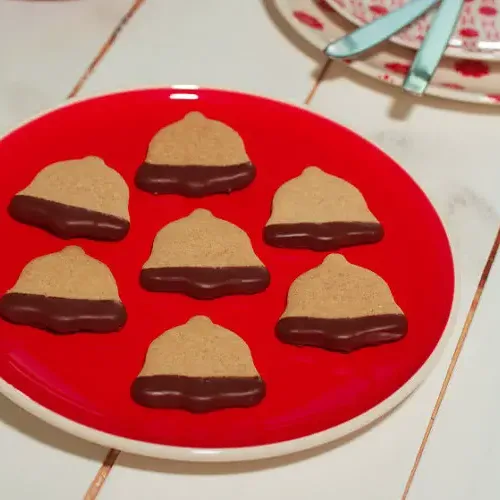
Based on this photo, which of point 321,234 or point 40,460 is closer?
point 40,460

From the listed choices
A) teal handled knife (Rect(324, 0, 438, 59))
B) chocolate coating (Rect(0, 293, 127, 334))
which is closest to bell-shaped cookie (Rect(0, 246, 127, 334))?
chocolate coating (Rect(0, 293, 127, 334))

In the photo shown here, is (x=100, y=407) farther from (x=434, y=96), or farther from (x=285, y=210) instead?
(x=434, y=96)

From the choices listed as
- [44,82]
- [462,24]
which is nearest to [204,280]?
[44,82]

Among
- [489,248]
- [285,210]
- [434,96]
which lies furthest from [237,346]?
[434,96]

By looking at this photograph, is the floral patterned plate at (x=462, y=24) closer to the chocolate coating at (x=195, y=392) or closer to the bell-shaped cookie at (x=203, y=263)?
the bell-shaped cookie at (x=203, y=263)

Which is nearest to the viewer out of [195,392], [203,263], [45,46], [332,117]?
[195,392]

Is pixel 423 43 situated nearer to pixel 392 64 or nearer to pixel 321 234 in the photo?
pixel 392 64

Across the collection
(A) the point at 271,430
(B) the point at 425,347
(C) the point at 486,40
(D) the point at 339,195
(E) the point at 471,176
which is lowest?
(A) the point at 271,430

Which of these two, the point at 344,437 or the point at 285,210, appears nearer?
the point at 344,437
